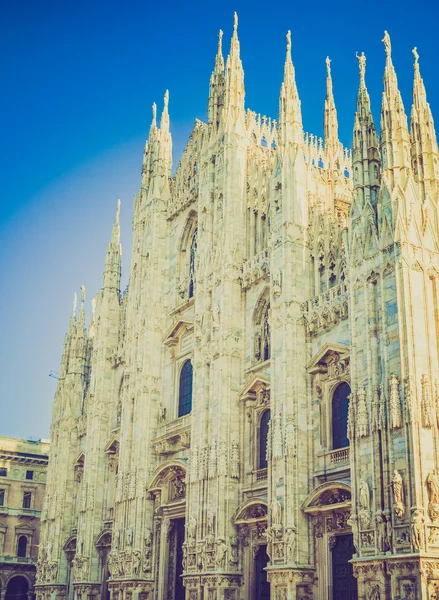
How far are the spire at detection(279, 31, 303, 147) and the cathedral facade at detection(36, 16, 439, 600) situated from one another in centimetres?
9

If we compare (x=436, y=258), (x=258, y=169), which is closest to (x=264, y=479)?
(x=436, y=258)

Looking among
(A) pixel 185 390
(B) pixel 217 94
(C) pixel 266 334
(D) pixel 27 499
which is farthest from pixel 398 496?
(D) pixel 27 499

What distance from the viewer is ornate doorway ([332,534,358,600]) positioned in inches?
997

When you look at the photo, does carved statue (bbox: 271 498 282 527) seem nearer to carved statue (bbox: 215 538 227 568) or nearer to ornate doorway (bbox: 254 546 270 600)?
ornate doorway (bbox: 254 546 270 600)

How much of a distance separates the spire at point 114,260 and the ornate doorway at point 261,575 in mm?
21348

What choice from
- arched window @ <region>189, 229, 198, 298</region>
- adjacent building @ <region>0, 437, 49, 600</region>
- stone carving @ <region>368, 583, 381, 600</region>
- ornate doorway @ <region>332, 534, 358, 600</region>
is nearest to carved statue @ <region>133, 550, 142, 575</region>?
arched window @ <region>189, 229, 198, 298</region>

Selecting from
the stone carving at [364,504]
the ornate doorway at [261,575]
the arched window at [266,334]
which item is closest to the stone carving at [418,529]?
the stone carving at [364,504]

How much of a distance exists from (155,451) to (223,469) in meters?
7.53

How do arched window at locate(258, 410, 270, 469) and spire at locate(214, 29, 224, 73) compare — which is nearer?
arched window at locate(258, 410, 270, 469)

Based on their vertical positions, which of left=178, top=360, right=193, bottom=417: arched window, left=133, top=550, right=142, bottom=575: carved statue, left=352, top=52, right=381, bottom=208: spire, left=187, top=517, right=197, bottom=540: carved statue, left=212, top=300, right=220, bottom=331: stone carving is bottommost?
A: left=133, top=550, right=142, bottom=575: carved statue

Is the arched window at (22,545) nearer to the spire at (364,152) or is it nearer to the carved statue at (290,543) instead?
the carved statue at (290,543)

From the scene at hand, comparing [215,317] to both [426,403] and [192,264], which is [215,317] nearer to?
[192,264]

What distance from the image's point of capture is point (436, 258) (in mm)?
25156

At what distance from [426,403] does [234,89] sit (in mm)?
20375
